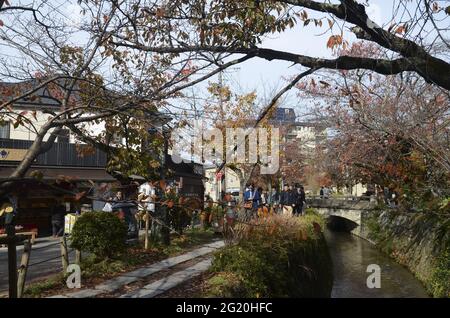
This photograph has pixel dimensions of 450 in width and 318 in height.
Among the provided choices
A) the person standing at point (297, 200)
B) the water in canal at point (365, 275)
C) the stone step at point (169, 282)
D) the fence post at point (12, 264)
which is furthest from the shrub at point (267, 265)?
the person standing at point (297, 200)

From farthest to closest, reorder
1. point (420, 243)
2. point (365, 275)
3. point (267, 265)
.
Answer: point (365, 275) → point (420, 243) → point (267, 265)

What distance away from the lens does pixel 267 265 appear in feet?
32.7

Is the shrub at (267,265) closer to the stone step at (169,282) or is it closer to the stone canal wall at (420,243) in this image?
the stone step at (169,282)

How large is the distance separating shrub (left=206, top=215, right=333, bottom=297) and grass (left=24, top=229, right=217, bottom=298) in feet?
3.72

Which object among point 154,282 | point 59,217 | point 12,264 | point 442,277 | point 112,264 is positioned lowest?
point 442,277

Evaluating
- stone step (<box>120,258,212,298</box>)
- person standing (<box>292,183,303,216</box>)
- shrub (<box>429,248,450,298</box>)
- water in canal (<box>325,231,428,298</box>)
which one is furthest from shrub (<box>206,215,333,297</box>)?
person standing (<box>292,183,303,216</box>)

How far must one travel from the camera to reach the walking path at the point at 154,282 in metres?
8.01

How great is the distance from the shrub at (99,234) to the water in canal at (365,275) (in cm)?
827

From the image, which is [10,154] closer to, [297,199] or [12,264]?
[297,199]

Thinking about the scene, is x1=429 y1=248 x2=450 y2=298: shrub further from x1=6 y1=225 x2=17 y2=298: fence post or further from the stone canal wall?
x1=6 y1=225 x2=17 y2=298: fence post

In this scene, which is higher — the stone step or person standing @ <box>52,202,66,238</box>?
person standing @ <box>52,202,66,238</box>

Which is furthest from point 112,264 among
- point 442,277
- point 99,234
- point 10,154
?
point 10,154

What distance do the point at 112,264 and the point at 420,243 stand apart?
12425mm

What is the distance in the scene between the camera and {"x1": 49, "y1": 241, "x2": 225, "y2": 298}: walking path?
8008mm
